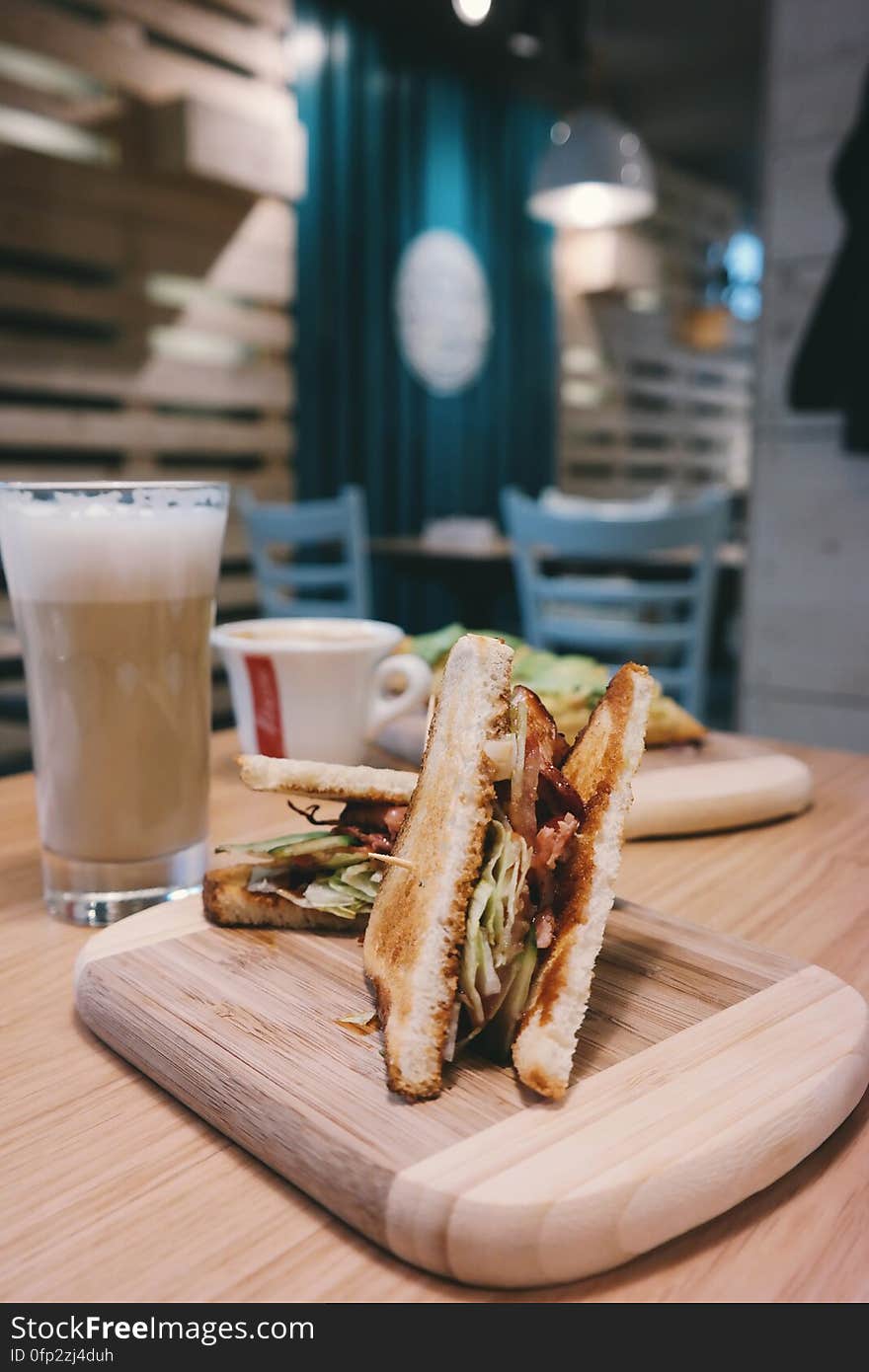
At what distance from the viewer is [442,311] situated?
612 cm

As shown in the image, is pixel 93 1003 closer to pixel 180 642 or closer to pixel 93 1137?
pixel 93 1137

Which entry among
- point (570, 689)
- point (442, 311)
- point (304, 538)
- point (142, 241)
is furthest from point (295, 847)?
point (442, 311)

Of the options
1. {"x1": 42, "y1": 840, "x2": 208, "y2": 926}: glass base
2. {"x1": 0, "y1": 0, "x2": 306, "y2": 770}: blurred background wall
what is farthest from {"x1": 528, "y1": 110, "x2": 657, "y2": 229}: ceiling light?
{"x1": 42, "y1": 840, "x2": 208, "y2": 926}: glass base

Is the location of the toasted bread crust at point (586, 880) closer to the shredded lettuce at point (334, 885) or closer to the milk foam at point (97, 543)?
the shredded lettuce at point (334, 885)

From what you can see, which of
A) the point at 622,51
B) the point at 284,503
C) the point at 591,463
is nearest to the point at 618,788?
the point at 284,503

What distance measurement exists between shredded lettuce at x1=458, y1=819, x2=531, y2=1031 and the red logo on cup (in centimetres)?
57

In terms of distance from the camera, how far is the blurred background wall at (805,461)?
10.3 feet

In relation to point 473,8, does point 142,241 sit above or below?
below

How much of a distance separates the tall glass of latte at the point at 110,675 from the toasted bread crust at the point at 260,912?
0.10 meters

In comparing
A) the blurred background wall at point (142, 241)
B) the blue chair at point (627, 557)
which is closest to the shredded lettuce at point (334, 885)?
the blue chair at point (627, 557)

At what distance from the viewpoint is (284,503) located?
536 centimetres

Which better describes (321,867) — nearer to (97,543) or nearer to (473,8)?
(97,543)

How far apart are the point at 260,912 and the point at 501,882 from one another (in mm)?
228

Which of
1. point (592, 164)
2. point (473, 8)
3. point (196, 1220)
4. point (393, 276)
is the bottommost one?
point (196, 1220)
